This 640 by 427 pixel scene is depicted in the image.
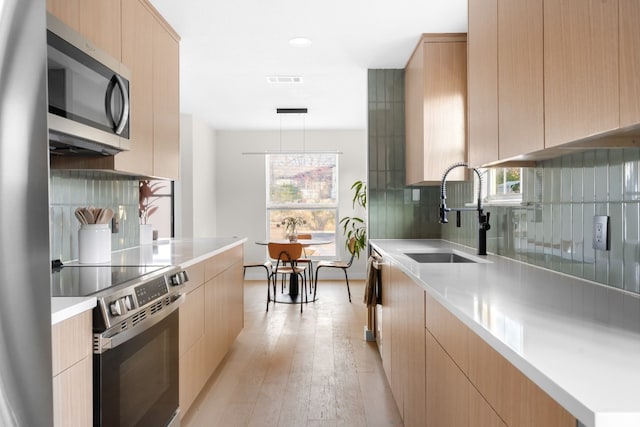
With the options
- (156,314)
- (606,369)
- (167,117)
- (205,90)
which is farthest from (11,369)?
(205,90)

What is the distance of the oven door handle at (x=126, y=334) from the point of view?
1354 mm

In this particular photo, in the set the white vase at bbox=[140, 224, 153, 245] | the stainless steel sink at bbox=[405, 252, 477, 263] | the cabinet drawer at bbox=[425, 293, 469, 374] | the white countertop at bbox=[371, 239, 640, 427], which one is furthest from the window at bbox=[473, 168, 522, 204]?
the white vase at bbox=[140, 224, 153, 245]

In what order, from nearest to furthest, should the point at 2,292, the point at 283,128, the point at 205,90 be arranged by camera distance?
the point at 2,292 → the point at 205,90 → the point at 283,128

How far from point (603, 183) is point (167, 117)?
8.10 ft

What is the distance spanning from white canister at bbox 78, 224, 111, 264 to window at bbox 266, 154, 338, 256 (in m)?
4.94

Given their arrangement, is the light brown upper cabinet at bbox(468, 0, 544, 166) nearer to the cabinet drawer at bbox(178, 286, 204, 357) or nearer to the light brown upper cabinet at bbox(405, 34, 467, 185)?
the light brown upper cabinet at bbox(405, 34, 467, 185)

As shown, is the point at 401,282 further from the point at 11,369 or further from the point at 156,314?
the point at 11,369

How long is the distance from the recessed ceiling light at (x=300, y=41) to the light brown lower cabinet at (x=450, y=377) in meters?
1.80

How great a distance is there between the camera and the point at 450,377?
4.43 feet

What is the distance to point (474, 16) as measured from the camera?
187 centimetres

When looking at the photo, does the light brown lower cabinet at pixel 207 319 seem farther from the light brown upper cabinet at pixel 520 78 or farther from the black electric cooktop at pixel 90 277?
the light brown upper cabinet at pixel 520 78

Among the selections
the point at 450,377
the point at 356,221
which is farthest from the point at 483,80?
the point at 356,221

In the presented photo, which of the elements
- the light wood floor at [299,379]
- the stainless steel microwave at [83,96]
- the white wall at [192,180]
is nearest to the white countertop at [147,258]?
the stainless steel microwave at [83,96]

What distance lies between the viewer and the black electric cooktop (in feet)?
4.69
